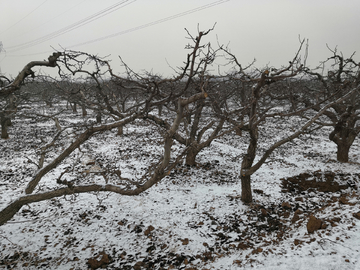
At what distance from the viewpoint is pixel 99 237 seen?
505cm

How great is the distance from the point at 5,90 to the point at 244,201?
6217 millimetres

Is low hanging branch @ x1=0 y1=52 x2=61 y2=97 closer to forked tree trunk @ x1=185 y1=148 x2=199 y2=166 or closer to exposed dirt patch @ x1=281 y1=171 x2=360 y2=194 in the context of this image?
forked tree trunk @ x1=185 y1=148 x2=199 y2=166

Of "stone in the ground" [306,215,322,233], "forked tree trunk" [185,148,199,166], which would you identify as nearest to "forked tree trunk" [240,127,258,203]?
"stone in the ground" [306,215,322,233]

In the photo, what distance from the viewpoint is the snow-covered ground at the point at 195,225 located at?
3848mm

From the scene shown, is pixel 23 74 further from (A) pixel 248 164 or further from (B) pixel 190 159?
(B) pixel 190 159

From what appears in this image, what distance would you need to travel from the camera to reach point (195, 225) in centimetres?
536

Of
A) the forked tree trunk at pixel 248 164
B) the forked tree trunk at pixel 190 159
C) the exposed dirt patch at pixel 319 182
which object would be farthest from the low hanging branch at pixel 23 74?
the exposed dirt patch at pixel 319 182

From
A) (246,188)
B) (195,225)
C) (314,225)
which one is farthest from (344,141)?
(195,225)

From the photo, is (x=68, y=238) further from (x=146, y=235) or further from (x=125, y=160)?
(x=125, y=160)

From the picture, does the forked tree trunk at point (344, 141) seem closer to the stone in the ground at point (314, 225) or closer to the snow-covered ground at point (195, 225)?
the snow-covered ground at point (195, 225)

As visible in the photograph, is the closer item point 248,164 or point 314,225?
point 314,225

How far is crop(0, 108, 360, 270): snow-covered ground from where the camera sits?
3.85m

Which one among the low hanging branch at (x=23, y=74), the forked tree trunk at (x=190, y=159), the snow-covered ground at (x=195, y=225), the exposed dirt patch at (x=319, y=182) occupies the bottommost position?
the snow-covered ground at (x=195, y=225)

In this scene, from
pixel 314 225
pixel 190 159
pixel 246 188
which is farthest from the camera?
pixel 190 159
